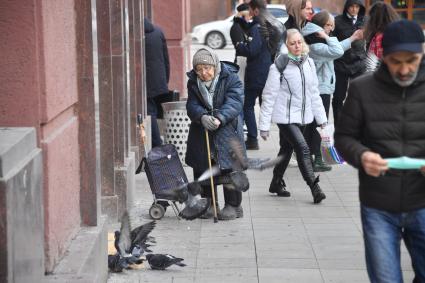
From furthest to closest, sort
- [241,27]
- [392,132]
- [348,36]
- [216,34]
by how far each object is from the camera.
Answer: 1. [216,34]
2. [241,27]
3. [348,36]
4. [392,132]

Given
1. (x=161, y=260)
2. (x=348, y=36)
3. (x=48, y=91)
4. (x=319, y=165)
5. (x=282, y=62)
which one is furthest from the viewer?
(x=348, y=36)

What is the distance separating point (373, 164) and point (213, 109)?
3968mm

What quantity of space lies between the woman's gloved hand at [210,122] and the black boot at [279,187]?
5.34ft

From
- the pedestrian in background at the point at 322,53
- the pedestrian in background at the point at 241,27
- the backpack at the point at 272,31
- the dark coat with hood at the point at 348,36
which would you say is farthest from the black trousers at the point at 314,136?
the pedestrian in background at the point at 241,27

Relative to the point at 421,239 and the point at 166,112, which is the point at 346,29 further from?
the point at 421,239

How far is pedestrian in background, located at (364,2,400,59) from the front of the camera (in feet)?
28.2

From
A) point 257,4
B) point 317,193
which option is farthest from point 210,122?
point 257,4

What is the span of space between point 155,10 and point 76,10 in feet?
30.6

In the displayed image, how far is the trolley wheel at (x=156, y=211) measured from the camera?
27.9 feet

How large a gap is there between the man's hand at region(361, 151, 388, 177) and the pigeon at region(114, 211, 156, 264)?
266 centimetres

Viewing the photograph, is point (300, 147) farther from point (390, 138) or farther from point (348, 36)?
point (390, 138)

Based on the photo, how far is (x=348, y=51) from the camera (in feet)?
38.0

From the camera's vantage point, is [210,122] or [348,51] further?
[348,51]

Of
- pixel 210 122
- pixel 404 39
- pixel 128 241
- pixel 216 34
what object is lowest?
pixel 216 34
